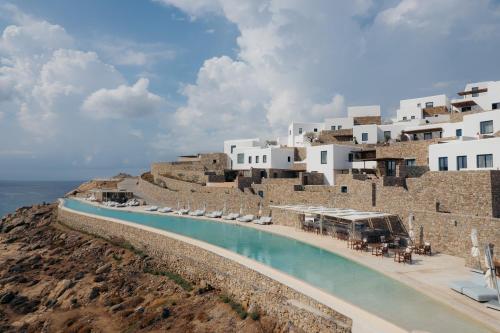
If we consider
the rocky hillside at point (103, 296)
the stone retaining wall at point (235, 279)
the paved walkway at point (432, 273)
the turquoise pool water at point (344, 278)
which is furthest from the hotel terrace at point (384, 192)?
the rocky hillside at point (103, 296)

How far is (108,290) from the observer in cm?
2223

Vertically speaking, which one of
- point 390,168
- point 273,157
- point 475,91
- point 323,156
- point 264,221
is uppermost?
point 475,91

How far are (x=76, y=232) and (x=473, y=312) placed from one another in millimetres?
36382

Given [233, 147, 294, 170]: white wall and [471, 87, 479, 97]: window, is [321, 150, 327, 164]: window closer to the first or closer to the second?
[233, 147, 294, 170]: white wall

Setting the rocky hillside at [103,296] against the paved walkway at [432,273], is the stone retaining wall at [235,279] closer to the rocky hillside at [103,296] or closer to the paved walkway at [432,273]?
the rocky hillside at [103,296]

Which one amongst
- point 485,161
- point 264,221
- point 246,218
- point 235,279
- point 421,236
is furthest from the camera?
point 246,218

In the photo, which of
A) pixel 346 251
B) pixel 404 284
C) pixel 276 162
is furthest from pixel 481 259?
pixel 276 162

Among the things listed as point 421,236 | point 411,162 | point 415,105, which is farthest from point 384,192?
point 415,105

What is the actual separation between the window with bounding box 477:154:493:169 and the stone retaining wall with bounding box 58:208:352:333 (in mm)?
18164

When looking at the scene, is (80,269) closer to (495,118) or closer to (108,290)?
(108,290)

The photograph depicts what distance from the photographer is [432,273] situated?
16047 mm

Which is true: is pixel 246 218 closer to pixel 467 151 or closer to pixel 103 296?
pixel 103 296

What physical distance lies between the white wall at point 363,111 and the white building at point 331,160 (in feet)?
59.7

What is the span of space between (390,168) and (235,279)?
23.0 metres
